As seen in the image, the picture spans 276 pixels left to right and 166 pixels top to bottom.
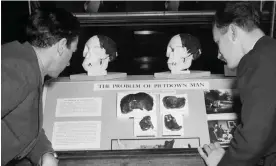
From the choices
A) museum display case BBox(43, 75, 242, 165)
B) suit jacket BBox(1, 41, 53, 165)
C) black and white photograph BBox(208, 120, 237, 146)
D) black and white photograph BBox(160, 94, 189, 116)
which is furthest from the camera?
black and white photograph BBox(160, 94, 189, 116)

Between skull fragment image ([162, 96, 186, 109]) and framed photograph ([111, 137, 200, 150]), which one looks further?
skull fragment image ([162, 96, 186, 109])

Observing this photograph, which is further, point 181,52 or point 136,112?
point 181,52

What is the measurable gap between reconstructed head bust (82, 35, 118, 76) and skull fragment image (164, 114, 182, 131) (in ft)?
1.78

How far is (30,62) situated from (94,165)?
834 mm

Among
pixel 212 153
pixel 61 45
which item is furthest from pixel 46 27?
pixel 212 153

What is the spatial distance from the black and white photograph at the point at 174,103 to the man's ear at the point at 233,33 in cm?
65

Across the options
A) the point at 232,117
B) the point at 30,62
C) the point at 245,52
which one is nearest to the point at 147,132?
the point at 232,117

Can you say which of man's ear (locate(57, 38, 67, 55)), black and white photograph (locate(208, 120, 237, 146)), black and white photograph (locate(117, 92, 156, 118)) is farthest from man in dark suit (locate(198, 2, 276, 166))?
man's ear (locate(57, 38, 67, 55))

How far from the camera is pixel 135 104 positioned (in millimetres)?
2527

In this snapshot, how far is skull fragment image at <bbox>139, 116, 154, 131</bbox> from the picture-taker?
2.44m

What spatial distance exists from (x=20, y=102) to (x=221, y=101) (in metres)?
1.34
